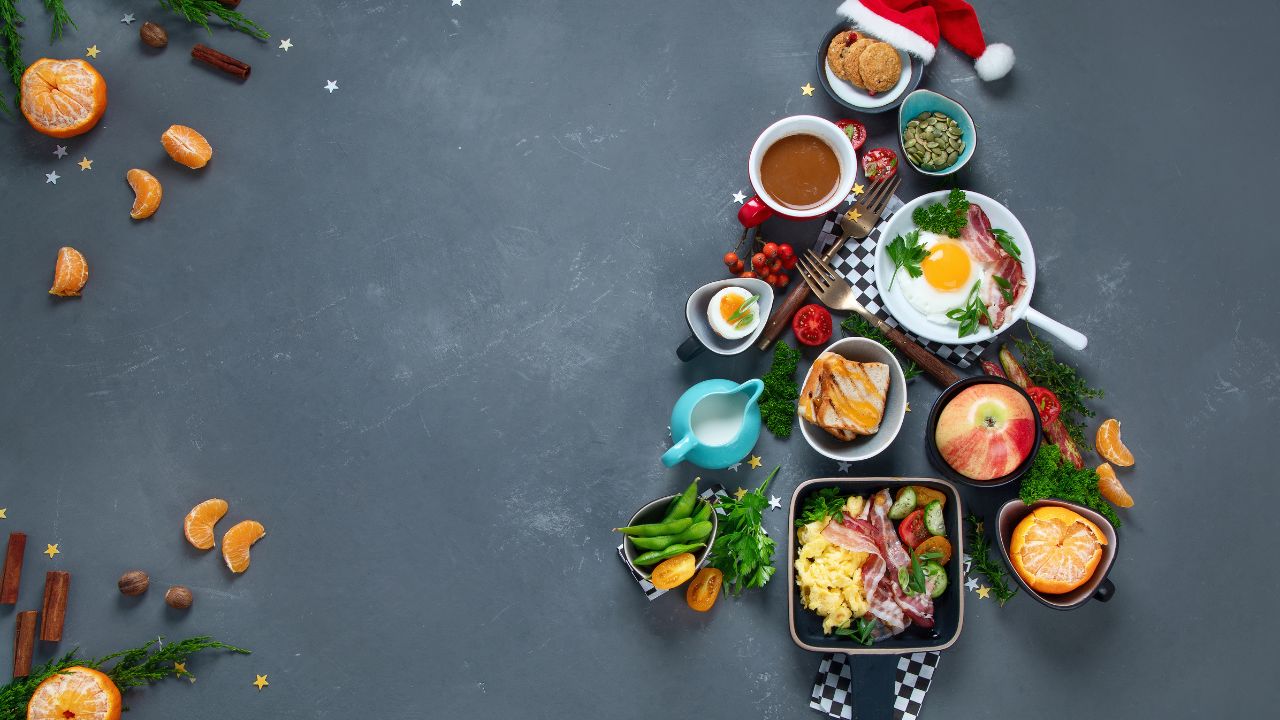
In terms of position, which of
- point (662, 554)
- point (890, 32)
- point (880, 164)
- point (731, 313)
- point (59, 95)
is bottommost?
point (59, 95)

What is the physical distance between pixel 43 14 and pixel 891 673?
4265 mm

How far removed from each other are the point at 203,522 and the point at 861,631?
2533mm

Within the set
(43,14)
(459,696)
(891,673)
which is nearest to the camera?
(891,673)

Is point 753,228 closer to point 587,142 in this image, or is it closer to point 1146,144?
point 587,142

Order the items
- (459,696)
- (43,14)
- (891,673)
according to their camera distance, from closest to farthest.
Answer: (891,673), (459,696), (43,14)

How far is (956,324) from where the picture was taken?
3473 mm

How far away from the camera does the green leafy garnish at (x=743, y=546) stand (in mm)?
3346

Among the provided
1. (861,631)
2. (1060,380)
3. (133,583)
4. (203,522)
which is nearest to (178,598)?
(133,583)

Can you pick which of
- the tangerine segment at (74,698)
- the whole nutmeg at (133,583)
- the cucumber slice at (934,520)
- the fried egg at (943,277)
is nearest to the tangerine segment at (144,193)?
the whole nutmeg at (133,583)

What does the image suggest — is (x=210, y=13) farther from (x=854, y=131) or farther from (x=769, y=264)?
(x=854, y=131)

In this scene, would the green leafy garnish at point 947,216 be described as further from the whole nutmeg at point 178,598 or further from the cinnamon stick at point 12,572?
the cinnamon stick at point 12,572

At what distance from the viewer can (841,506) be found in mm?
3332

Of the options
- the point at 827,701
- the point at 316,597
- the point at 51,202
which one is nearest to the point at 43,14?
the point at 51,202

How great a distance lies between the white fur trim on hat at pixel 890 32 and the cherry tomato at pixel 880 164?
1.29 feet
